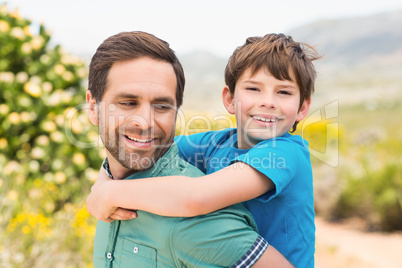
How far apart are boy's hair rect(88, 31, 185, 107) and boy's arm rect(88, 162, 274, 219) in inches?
15.3

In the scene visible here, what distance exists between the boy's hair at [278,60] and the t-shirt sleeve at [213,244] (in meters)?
0.71

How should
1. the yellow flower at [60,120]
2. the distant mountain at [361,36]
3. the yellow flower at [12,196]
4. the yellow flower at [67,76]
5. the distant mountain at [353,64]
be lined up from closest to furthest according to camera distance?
the yellow flower at [12,196]
the yellow flower at [60,120]
the yellow flower at [67,76]
the distant mountain at [353,64]
the distant mountain at [361,36]

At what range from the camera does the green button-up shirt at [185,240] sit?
1.25 metres

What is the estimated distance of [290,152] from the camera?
1516 millimetres

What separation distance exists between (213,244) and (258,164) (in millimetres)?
328

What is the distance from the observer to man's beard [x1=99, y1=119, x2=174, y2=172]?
1508 millimetres

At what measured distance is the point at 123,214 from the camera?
4.63 ft

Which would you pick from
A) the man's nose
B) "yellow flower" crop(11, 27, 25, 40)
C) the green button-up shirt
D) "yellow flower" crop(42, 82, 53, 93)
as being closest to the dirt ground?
"yellow flower" crop(42, 82, 53, 93)

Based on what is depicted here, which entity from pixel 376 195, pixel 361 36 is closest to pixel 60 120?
pixel 376 195

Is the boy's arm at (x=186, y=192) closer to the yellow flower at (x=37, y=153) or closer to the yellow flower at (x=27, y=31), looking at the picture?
the yellow flower at (x=37, y=153)

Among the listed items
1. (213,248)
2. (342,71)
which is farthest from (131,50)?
(342,71)

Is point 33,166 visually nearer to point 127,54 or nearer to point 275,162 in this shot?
point 127,54

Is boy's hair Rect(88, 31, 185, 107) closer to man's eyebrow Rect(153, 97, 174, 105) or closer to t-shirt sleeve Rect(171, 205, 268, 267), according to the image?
man's eyebrow Rect(153, 97, 174, 105)

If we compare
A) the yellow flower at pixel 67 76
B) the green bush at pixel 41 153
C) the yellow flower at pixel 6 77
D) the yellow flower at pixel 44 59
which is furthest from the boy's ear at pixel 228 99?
the yellow flower at pixel 44 59
